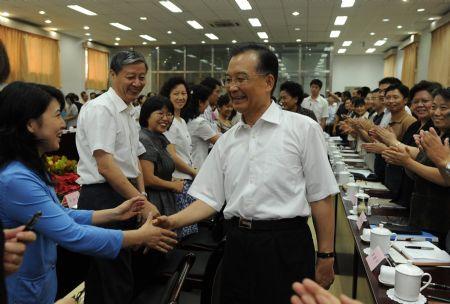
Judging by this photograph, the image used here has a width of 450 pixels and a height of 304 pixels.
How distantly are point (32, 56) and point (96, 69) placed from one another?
3593 mm

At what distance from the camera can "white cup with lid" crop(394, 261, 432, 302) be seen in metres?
1.38

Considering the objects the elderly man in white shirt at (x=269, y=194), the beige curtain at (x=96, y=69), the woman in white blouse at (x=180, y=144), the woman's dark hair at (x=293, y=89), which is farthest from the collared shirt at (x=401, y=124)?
the beige curtain at (x=96, y=69)

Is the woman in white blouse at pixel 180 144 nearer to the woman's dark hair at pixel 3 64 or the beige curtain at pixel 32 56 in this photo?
the woman's dark hair at pixel 3 64

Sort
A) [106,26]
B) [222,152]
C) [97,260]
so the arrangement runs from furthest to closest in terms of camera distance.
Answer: [106,26] < [97,260] < [222,152]

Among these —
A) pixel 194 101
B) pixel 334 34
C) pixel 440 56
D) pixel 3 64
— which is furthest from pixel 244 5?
pixel 3 64

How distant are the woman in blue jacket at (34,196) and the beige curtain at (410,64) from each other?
1326 cm

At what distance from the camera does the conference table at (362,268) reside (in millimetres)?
1514

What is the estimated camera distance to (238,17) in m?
10.6

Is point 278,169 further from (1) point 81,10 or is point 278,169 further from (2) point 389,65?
(2) point 389,65

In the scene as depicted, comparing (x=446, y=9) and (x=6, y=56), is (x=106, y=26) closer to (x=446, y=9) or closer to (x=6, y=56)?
(x=446, y=9)

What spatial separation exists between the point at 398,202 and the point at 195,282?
5.01 ft

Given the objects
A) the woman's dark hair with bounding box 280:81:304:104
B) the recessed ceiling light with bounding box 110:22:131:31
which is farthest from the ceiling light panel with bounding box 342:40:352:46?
the woman's dark hair with bounding box 280:81:304:104

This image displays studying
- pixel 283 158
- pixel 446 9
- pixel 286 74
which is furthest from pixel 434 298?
pixel 286 74

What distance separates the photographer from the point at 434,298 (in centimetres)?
144
